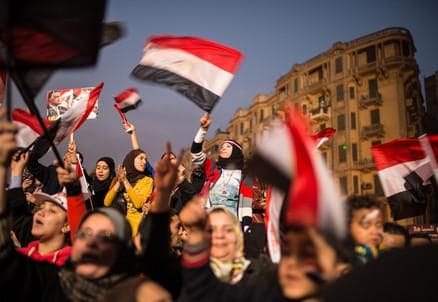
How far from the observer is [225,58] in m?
4.91

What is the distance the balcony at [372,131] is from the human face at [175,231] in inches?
1684

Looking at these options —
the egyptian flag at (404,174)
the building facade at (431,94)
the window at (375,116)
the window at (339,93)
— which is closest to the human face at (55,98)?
the egyptian flag at (404,174)

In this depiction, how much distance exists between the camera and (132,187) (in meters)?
5.50

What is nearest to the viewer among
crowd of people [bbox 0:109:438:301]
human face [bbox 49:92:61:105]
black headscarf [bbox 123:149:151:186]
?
crowd of people [bbox 0:109:438:301]

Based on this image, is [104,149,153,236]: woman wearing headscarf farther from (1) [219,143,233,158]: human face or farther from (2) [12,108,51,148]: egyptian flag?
(2) [12,108,51,148]: egyptian flag

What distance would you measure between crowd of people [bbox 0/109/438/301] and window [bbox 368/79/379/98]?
44.3 meters

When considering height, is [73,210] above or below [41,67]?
below

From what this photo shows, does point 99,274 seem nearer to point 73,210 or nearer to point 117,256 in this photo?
point 117,256

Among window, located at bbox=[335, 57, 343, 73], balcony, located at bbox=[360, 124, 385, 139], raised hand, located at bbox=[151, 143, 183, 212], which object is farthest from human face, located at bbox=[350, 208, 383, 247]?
window, located at bbox=[335, 57, 343, 73]

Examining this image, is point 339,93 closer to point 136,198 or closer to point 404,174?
point 404,174

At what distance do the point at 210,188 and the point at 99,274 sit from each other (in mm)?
3287

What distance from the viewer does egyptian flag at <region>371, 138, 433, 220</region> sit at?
5.77 meters

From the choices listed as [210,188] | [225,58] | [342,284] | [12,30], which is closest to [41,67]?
[12,30]

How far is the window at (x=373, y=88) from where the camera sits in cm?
4572
